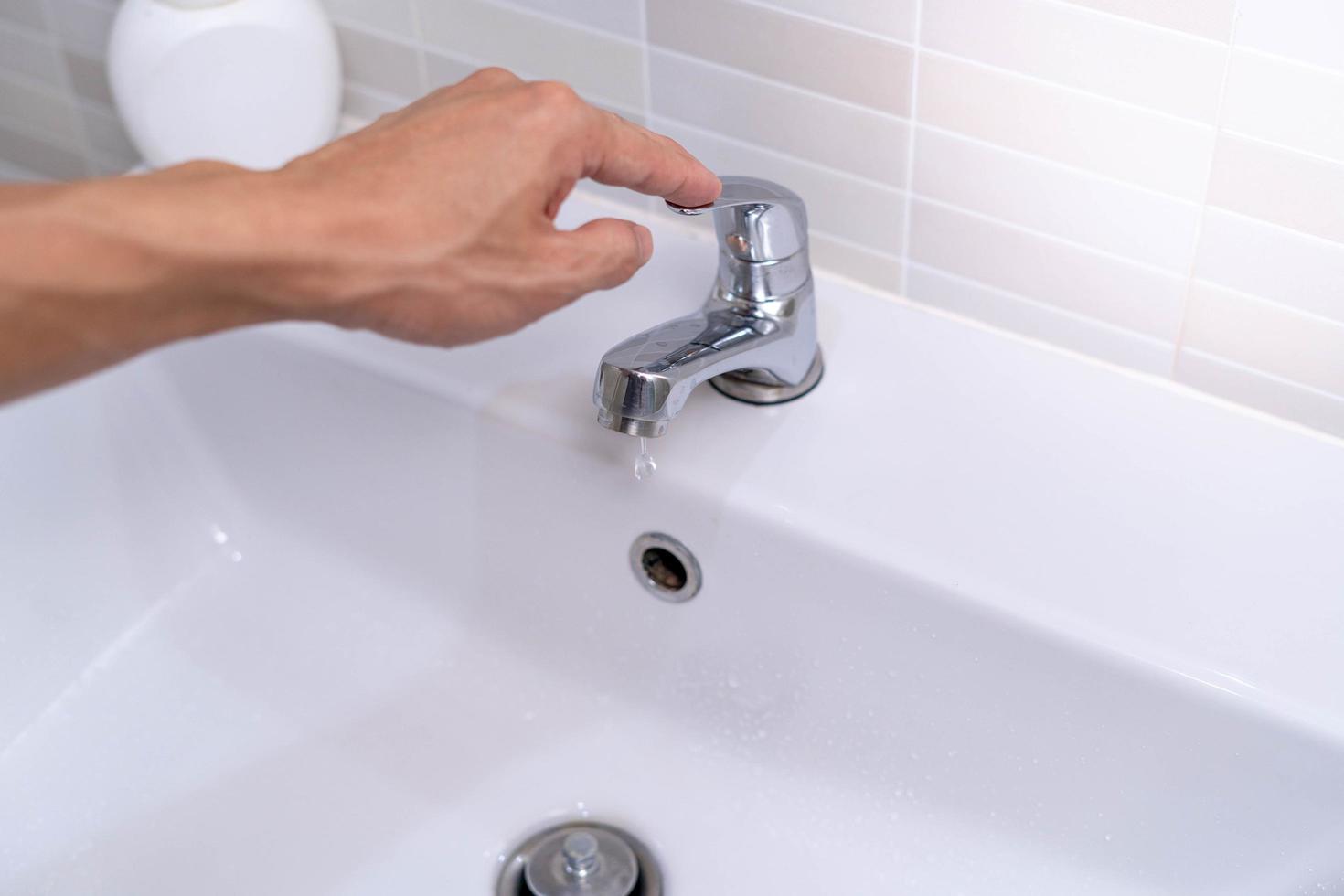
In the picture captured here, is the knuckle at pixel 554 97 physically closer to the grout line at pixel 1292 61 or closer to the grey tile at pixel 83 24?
the grout line at pixel 1292 61

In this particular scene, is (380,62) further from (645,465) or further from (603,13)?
(645,465)

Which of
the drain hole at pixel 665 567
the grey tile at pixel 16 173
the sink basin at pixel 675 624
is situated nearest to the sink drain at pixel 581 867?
the sink basin at pixel 675 624

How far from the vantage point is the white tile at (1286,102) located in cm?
55

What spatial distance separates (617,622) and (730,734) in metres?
0.08

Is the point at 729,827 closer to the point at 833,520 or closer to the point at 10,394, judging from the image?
the point at 833,520

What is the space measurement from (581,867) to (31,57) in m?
0.66

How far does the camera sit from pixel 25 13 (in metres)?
0.92

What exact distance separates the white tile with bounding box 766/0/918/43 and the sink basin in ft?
0.46

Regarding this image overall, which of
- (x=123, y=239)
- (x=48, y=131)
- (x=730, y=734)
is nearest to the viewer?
(x=123, y=239)

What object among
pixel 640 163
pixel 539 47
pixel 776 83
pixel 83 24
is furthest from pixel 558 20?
pixel 83 24

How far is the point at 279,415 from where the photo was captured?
2.45 ft

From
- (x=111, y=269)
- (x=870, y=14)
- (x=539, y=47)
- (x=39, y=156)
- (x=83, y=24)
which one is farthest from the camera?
Result: (x=39, y=156)

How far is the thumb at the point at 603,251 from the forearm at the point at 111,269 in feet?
0.36

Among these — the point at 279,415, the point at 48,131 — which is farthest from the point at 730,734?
the point at 48,131
